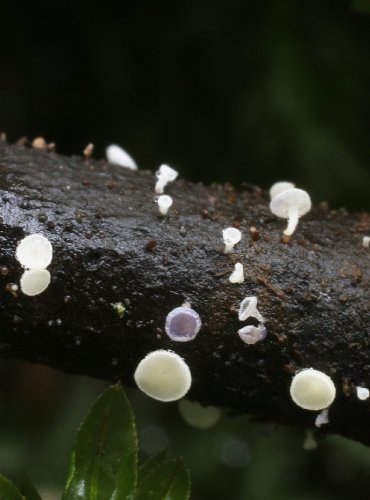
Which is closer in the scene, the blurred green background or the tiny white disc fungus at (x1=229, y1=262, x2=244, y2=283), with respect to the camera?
the tiny white disc fungus at (x1=229, y1=262, x2=244, y2=283)

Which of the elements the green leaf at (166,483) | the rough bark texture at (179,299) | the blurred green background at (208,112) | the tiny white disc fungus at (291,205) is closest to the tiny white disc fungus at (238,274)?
the rough bark texture at (179,299)

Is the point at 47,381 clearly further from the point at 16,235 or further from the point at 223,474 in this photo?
the point at 16,235

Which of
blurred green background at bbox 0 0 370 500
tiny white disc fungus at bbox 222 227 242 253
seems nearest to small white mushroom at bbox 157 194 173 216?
tiny white disc fungus at bbox 222 227 242 253

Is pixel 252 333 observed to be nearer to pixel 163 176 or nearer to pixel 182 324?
pixel 182 324

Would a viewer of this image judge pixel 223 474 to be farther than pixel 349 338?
Yes

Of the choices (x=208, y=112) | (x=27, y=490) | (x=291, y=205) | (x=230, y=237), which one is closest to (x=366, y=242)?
(x=291, y=205)

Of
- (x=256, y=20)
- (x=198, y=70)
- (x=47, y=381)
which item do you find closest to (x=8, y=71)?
(x=198, y=70)

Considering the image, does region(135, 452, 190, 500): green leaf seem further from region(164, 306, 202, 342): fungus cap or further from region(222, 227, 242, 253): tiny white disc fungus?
region(222, 227, 242, 253): tiny white disc fungus
